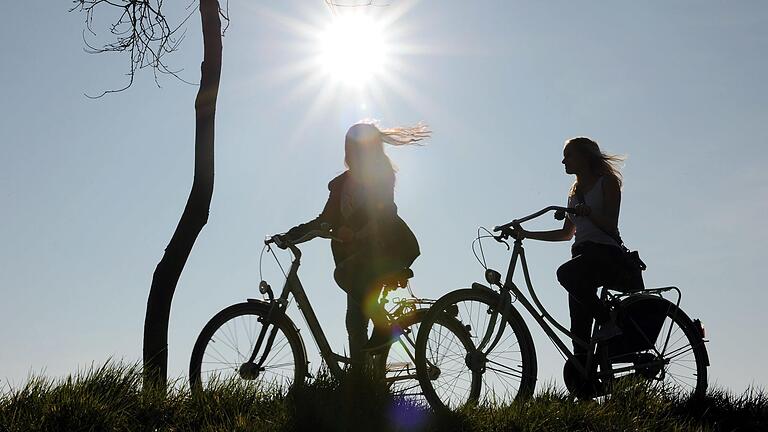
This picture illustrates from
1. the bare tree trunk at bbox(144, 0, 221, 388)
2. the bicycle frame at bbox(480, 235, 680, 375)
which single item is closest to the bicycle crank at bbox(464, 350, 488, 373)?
the bicycle frame at bbox(480, 235, 680, 375)

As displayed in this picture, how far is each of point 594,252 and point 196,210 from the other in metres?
3.42

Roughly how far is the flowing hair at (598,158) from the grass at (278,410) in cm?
179

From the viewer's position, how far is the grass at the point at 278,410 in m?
6.60

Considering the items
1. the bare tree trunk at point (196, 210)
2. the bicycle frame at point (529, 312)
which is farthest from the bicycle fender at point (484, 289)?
the bare tree trunk at point (196, 210)

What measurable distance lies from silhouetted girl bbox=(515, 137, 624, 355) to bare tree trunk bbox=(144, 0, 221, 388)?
2.89m

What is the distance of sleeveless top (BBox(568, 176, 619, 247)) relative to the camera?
814 centimetres

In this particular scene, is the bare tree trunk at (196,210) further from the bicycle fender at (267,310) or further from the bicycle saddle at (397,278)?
the bicycle saddle at (397,278)

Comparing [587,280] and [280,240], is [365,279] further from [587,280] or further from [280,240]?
[587,280]

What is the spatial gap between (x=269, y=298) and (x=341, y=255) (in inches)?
32.1

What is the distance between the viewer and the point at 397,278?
815cm

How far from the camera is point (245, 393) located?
7250 millimetres

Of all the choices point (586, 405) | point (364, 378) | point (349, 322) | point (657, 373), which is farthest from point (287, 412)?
point (657, 373)

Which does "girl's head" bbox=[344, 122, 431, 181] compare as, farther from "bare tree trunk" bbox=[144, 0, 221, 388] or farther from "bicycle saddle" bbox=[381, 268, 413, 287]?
"bare tree trunk" bbox=[144, 0, 221, 388]

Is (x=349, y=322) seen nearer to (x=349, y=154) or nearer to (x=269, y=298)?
(x=269, y=298)
